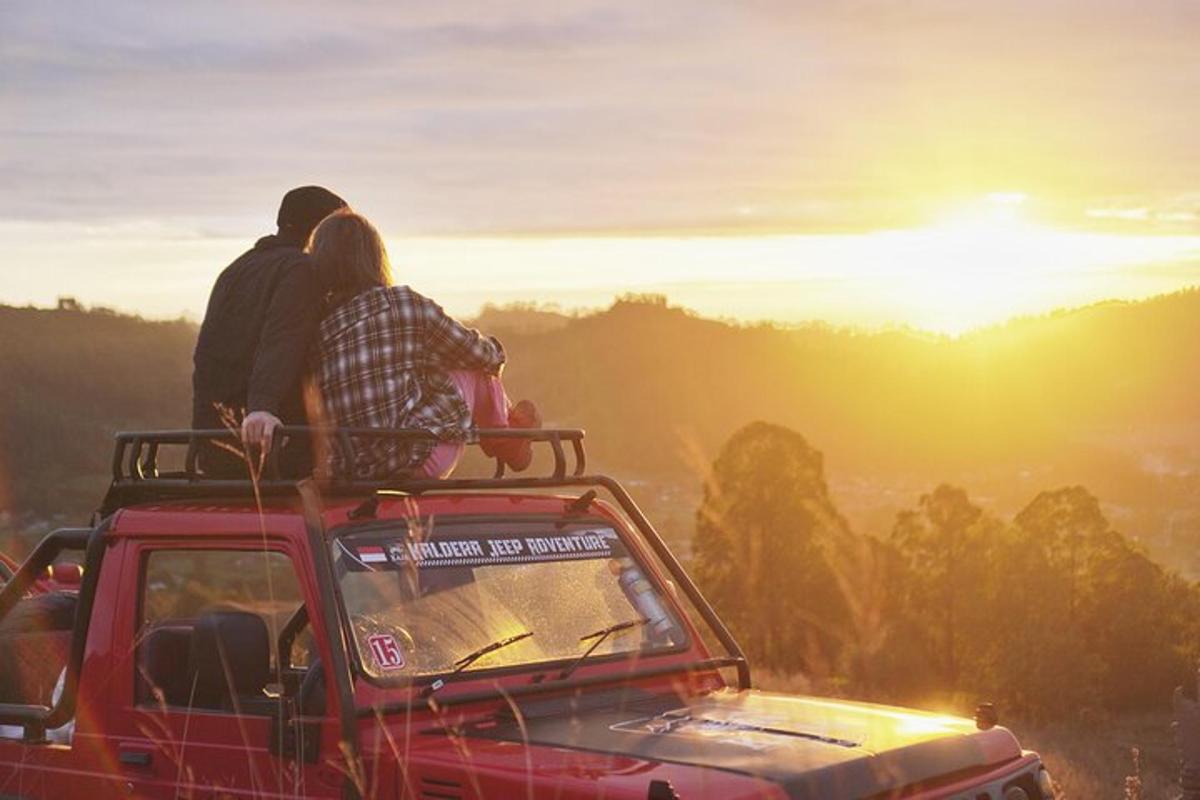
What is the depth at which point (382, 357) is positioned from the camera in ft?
20.3

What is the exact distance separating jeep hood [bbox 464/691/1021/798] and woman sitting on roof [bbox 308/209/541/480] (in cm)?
127

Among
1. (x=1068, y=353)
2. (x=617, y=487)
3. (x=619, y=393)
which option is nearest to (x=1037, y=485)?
(x=1068, y=353)

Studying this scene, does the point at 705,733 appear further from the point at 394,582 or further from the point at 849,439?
the point at 849,439

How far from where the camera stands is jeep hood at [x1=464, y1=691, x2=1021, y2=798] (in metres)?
4.40

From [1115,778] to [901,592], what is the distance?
18.8m

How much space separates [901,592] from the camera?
48.9 m

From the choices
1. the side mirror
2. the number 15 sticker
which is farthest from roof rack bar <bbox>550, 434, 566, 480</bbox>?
the side mirror

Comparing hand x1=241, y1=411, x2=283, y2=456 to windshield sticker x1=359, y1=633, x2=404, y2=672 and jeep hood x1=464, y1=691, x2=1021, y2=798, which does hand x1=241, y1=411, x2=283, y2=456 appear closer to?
windshield sticker x1=359, y1=633, x2=404, y2=672

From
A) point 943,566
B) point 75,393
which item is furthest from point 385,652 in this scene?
point 75,393

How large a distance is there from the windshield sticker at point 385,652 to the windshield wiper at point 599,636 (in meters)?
0.58

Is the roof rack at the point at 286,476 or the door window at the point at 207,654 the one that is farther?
the roof rack at the point at 286,476

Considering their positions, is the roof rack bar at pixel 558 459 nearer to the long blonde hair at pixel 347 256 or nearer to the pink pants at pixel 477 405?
the pink pants at pixel 477 405

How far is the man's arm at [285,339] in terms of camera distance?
19.5 feet

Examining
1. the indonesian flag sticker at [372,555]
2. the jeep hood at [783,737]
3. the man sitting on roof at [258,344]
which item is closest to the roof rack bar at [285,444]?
the man sitting on roof at [258,344]
